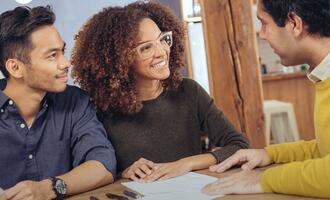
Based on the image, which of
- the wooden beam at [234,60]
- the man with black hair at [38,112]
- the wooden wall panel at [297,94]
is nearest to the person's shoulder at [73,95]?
the man with black hair at [38,112]

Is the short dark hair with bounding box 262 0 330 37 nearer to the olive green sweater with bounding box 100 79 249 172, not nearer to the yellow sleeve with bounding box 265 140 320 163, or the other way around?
the yellow sleeve with bounding box 265 140 320 163

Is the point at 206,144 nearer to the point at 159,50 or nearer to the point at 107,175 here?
the point at 159,50

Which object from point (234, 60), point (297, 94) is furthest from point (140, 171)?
point (297, 94)

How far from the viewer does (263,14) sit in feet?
4.40

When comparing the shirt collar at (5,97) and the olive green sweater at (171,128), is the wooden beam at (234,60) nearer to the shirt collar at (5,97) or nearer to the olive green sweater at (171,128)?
the olive green sweater at (171,128)

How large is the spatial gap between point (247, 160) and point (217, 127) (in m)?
0.43

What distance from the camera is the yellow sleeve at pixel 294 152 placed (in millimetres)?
1463

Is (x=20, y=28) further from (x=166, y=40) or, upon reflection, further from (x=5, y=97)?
(x=166, y=40)

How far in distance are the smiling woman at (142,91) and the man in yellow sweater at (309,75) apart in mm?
505

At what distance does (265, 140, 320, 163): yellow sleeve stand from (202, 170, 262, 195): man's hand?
24 centimetres

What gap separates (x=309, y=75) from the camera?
1.28 metres

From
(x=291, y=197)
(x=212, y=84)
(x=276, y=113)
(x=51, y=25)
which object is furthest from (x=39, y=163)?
(x=276, y=113)

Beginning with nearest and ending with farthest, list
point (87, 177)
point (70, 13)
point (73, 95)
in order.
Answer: point (87, 177), point (73, 95), point (70, 13)

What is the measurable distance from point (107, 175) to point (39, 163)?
1.02 ft
